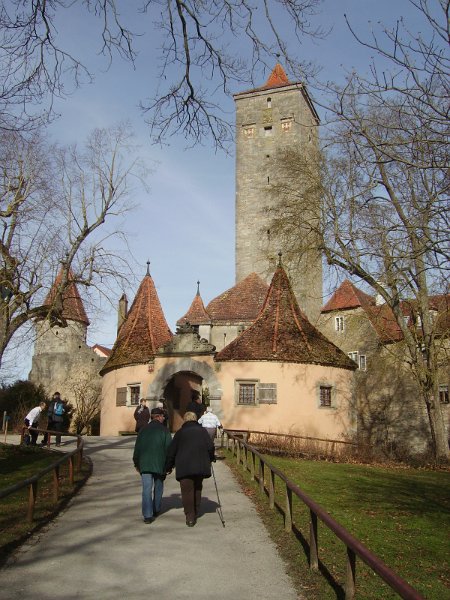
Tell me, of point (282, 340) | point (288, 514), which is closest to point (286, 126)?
point (282, 340)

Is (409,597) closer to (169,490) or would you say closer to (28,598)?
(28,598)

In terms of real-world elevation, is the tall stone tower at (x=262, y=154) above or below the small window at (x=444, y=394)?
above

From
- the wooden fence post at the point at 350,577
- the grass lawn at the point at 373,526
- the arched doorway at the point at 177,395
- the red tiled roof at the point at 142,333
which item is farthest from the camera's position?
the arched doorway at the point at 177,395

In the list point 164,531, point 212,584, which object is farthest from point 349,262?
point 212,584

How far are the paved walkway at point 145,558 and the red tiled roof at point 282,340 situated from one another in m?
13.2

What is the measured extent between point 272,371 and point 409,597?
1981 centimetres

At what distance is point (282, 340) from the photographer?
24.2 metres

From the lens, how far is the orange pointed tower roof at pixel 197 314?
3438 centimetres

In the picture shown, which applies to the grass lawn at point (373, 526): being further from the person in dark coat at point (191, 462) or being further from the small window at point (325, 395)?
the small window at point (325, 395)

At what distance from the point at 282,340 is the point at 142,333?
6459mm

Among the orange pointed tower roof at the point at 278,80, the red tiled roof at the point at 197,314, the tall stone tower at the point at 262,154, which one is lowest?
the red tiled roof at the point at 197,314

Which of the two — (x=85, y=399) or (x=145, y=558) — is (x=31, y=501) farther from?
(x=85, y=399)

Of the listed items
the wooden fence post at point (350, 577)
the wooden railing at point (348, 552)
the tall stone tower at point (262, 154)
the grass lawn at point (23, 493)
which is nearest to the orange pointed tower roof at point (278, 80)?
the tall stone tower at point (262, 154)

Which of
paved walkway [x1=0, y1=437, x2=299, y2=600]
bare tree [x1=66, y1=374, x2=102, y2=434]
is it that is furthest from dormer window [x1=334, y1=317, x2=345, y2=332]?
paved walkway [x1=0, y1=437, x2=299, y2=600]
